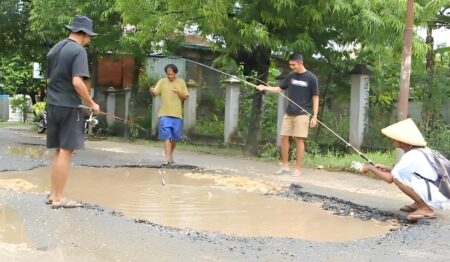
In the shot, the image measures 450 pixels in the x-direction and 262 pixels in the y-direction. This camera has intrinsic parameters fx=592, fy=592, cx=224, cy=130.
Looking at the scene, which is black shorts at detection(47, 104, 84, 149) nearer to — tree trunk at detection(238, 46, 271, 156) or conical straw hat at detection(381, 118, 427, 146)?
conical straw hat at detection(381, 118, 427, 146)

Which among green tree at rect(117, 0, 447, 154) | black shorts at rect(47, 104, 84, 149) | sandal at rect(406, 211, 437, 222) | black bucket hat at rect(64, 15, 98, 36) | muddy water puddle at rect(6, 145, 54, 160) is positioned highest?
green tree at rect(117, 0, 447, 154)

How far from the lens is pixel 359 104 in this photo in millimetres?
11672

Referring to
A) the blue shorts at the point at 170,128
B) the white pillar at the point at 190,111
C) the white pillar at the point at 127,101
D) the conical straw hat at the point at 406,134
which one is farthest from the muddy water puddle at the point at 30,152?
the conical straw hat at the point at 406,134

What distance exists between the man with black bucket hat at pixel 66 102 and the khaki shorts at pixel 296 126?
3.61 meters

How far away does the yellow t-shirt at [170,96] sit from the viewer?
941 centimetres

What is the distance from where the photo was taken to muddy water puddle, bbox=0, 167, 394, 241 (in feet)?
17.7

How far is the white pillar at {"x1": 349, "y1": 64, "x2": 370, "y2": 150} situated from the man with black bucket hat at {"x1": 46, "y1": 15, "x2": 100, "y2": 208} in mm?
6875

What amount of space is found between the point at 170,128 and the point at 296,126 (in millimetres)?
2041

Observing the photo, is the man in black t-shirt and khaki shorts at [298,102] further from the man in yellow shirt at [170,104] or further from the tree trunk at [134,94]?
the tree trunk at [134,94]

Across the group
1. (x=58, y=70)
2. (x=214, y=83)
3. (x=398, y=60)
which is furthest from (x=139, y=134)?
(x=58, y=70)

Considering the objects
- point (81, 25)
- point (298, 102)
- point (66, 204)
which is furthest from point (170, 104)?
point (66, 204)

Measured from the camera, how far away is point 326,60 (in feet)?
38.4

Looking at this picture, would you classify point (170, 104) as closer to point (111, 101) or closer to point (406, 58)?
point (406, 58)

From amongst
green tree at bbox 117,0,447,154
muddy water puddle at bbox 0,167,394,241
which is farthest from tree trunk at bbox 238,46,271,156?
muddy water puddle at bbox 0,167,394,241
